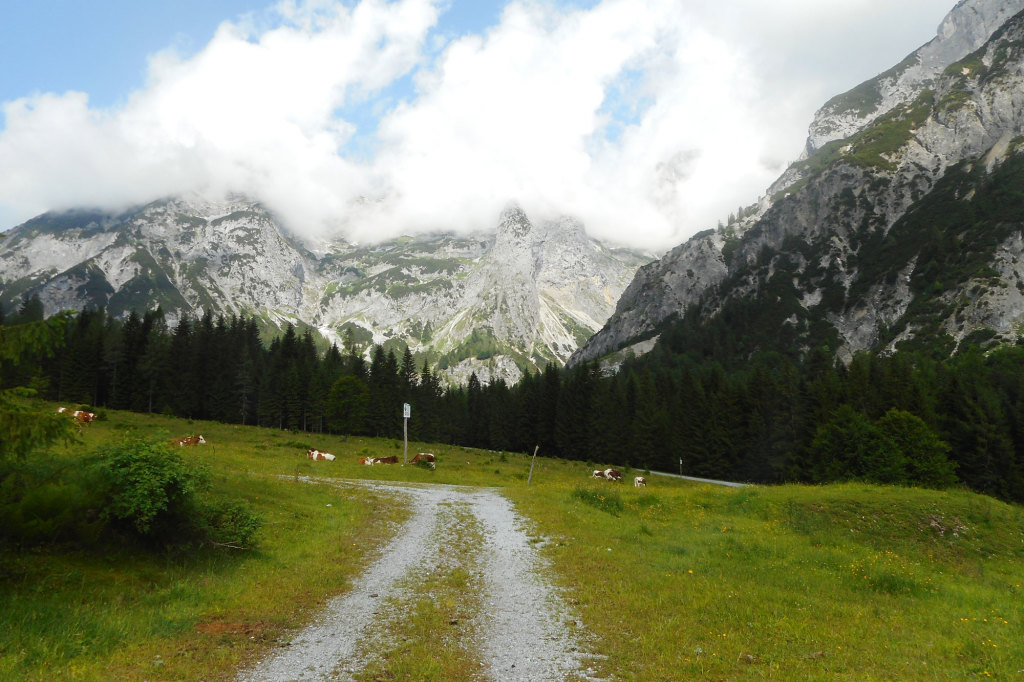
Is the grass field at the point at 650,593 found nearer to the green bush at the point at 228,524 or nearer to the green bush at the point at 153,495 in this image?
the green bush at the point at 228,524

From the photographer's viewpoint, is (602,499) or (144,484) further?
(602,499)

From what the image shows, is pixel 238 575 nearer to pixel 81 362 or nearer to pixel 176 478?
pixel 176 478

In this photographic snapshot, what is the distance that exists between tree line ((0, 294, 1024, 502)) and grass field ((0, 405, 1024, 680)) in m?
33.0

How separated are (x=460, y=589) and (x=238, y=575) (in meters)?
5.74

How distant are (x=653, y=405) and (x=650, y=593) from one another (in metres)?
91.9

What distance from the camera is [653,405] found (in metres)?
102

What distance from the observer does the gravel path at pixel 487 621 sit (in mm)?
8625

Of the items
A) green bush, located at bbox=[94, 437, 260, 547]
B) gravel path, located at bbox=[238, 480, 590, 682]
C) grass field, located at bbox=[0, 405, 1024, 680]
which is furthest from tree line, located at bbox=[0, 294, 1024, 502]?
green bush, located at bbox=[94, 437, 260, 547]

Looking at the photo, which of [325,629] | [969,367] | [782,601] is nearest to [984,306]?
[969,367]

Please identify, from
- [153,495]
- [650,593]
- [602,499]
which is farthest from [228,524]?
[602,499]

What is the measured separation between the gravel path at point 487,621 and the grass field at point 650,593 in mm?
533

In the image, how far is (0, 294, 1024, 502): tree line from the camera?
59.2 m

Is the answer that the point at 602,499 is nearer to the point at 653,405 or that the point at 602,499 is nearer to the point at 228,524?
the point at 228,524

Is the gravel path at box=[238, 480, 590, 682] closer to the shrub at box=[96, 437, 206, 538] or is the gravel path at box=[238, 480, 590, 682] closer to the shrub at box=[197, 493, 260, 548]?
the shrub at box=[197, 493, 260, 548]
